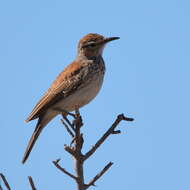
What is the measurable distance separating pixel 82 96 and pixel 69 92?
28cm

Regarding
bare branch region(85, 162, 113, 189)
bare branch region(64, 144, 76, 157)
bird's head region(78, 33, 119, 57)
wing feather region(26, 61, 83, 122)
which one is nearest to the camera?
bare branch region(85, 162, 113, 189)

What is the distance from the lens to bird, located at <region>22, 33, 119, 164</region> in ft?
25.5

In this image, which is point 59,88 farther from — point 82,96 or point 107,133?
point 107,133

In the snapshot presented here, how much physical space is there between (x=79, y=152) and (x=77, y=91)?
319 centimetres

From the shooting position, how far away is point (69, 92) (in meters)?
7.92

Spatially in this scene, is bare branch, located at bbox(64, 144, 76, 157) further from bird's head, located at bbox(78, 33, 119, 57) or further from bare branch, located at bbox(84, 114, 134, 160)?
bird's head, located at bbox(78, 33, 119, 57)

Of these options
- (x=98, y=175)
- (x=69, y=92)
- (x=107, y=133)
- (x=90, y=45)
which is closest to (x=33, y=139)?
(x=69, y=92)

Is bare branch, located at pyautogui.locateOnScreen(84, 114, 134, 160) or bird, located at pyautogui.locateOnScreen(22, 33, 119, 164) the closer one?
bare branch, located at pyautogui.locateOnScreen(84, 114, 134, 160)

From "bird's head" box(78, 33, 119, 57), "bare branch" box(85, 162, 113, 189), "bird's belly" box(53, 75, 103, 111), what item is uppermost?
"bird's head" box(78, 33, 119, 57)

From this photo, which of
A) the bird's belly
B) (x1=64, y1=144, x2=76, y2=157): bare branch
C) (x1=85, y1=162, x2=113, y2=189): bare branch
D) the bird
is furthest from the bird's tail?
(x1=85, y1=162, x2=113, y2=189): bare branch

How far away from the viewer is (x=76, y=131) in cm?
517

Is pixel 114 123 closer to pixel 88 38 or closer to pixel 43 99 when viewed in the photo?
pixel 43 99

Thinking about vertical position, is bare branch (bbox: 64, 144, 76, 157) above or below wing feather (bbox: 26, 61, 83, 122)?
below

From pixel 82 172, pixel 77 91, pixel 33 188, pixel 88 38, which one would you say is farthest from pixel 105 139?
pixel 88 38
